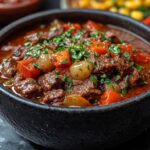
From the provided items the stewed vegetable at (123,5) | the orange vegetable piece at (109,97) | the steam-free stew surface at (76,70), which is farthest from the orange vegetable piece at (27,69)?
the stewed vegetable at (123,5)

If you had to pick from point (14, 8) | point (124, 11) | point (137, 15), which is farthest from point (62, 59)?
point (124, 11)

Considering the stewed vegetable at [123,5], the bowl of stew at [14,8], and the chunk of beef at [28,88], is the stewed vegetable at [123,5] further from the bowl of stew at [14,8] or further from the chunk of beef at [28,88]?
the chunk of beef at [28,88]

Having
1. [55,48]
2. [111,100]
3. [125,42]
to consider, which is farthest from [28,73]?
[125,42]

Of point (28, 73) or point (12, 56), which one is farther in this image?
point (12, 56)

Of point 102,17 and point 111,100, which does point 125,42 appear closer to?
point 102,17

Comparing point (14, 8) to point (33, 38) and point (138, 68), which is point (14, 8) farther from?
point (138, 68)
